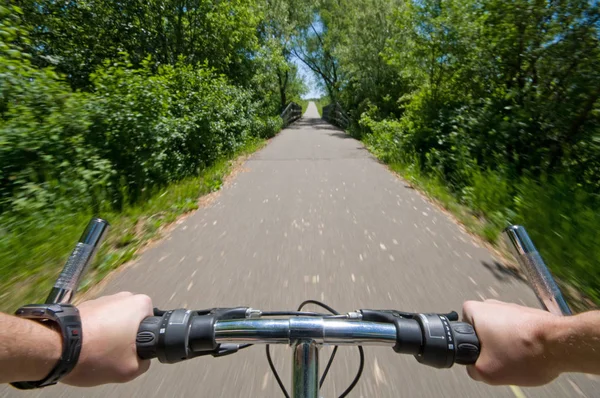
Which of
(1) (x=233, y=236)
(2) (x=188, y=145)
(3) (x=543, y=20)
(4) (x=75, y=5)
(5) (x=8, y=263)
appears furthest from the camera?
(4) (x=75, y=5)

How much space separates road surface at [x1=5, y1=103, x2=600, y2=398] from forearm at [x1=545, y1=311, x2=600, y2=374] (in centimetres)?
108

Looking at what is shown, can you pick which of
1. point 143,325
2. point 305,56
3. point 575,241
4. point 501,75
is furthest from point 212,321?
point 305,56

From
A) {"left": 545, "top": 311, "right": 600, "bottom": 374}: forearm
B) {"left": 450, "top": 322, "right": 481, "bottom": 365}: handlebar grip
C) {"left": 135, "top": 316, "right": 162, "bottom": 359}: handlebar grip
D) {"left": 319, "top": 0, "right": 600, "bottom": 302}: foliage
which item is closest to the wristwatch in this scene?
{"left": 135, "top": 316, "right": 162, "bottom": 359}: handlebar grip

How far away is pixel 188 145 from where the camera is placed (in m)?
7.05

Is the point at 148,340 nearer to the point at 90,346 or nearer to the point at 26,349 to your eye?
the point at 90,346

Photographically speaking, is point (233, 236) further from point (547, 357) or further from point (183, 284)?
point (547, 357)

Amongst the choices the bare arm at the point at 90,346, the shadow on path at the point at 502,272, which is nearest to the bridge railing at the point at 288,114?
the shadow on path at the point at 502,272

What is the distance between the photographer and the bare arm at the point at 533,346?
33.2 inches

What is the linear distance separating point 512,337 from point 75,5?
42.9ft

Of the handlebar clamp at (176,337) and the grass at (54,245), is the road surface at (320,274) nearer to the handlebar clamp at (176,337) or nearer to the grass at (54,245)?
the grass at (54,245)

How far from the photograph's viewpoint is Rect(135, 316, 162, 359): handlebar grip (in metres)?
0.92

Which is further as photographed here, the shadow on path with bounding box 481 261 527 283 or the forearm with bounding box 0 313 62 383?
the shadow on path with bounding box 481 261 527 283

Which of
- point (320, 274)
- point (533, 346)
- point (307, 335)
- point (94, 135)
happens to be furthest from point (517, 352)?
point (94, 135)

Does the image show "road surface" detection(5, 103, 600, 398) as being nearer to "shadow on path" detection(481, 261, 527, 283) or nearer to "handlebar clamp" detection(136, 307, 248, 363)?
"shadow on path" detection(481, 261, 527, 283)
